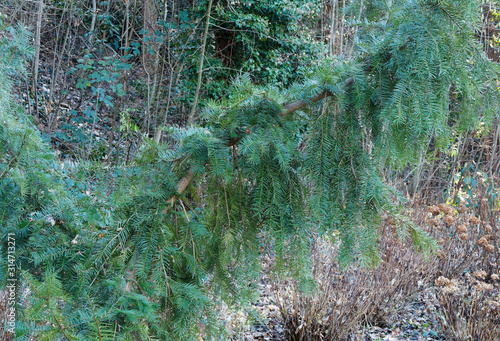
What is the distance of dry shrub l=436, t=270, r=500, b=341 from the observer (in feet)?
8.83

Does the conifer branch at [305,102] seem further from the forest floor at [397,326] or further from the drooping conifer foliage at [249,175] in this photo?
the forest floor at [397,326]

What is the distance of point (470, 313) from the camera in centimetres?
274

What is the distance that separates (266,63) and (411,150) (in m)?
5.05

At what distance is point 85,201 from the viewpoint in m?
1.41

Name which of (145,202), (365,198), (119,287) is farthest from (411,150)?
(119,287)

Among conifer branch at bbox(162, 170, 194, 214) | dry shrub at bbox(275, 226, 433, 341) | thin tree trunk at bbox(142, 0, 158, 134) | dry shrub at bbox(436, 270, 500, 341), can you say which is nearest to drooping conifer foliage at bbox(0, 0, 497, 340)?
conifer branch at bbox(162, 170, 194, 214)

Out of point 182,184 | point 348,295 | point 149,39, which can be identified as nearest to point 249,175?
point 182,184

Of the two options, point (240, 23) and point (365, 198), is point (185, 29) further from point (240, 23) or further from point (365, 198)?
point (365, 198)

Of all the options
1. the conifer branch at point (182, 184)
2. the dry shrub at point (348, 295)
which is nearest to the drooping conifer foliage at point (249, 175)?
the conifer branch at point (182, 184)

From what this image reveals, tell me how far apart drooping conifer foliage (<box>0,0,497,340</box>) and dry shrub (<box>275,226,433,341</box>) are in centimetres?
122

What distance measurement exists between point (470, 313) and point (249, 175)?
7.00 feet

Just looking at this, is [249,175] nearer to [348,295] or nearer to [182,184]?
[182,184]

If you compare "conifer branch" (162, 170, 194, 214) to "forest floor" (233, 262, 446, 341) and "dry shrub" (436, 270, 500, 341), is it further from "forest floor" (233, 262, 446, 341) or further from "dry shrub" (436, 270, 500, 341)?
"dry shrub" (436, 270, 500, 341)

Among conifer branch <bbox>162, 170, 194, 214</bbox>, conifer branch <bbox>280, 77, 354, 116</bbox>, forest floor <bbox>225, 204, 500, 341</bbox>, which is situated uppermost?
conifer branch <bbox>280, 77, 354, 116</bbox>
